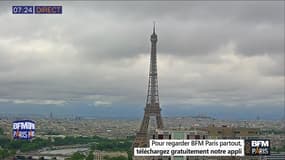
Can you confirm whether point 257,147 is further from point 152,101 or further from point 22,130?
point 152,101

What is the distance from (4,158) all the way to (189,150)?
144 feet

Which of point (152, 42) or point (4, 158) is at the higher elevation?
point (152, 42)

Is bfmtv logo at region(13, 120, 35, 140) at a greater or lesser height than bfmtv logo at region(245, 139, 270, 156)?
greater

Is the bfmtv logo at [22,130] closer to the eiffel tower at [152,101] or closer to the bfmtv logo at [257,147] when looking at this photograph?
the bfmtv logo at [257,147]

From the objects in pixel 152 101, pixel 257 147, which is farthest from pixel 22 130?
pixel 152 101

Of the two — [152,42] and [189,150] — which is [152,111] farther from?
[189,150]

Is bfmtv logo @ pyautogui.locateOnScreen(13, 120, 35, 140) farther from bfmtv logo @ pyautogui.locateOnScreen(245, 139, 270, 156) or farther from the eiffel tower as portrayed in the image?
the eiffel tower

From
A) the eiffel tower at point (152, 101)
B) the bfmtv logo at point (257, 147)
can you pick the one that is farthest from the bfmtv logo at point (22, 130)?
the eiffel tower at point (152, 101)

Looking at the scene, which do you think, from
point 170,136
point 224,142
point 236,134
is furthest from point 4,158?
point 224,142

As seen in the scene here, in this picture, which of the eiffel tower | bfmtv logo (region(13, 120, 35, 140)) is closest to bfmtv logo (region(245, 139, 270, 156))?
bfmtv logo (region(13, 120, 35, 140))

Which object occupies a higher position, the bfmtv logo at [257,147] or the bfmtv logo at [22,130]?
the bfmtv logo at [22,130]

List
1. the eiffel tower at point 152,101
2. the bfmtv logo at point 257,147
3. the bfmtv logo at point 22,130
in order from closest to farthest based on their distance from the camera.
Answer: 1. the bfmtv logo at point 22,130
2. the bfmtv logo at point 257,147
3. the eiffel tower at point 152,101

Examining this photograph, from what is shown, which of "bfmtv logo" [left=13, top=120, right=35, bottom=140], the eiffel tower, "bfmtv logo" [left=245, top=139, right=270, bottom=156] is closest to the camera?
"bfmtv logo" [left=13, top=120, right=35, bottom=140]

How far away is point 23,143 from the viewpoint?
8606 centimetres
